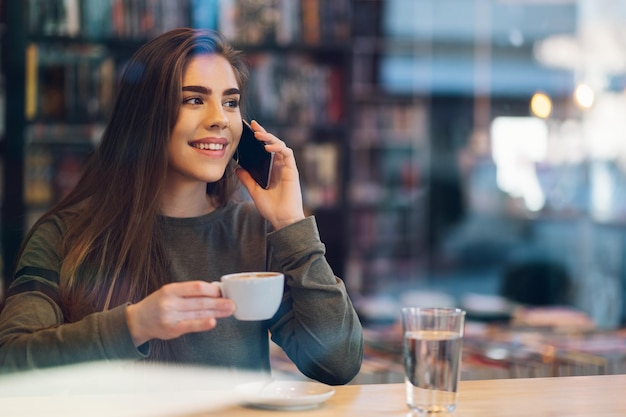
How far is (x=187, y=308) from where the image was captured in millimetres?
1056

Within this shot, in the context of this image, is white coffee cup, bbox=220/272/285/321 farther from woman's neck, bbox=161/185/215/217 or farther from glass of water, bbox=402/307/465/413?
woman's neck, bbox=161/185/215/217

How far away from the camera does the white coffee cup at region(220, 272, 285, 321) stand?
3.48 feet

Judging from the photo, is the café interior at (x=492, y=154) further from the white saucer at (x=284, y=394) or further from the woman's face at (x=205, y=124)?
the white saucer at (x=284, y=394)

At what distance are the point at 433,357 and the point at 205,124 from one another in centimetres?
65

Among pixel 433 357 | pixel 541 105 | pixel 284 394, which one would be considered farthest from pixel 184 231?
pixel 541 105

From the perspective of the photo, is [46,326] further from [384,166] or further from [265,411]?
[384,166]

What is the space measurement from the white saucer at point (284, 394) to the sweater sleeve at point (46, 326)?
6.6 inches

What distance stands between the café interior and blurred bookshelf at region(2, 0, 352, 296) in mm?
1241

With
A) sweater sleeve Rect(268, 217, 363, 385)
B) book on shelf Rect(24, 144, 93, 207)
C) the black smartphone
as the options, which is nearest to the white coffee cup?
sweater sleeve Rect(268, 217, 363, 385)

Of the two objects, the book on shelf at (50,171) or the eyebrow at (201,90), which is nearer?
the eyebrow at (201,90)

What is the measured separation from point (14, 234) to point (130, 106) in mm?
1949

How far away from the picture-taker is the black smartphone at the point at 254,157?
1.53m

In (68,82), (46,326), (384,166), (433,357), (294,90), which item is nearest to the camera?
(433,357)

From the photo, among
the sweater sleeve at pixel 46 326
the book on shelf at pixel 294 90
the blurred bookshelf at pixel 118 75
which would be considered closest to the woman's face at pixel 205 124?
the sweater sleeve at pixel 46 326
